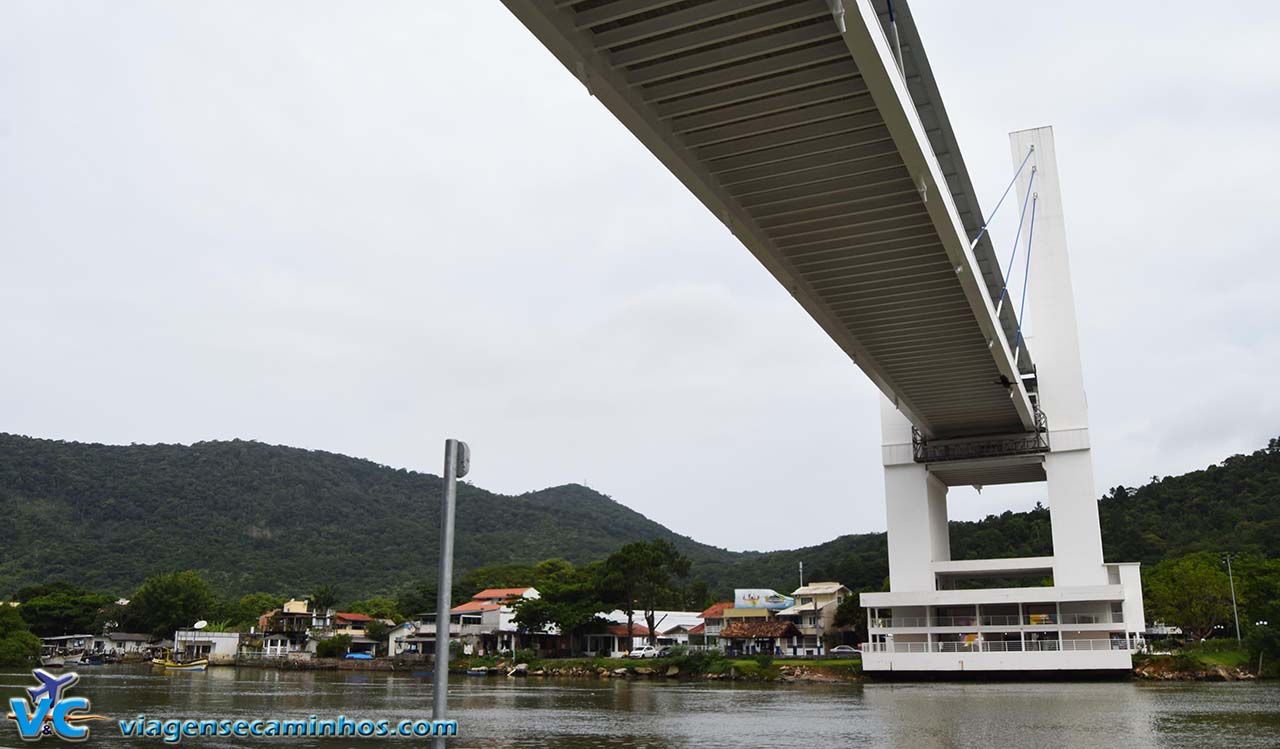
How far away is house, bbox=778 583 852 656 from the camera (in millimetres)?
55938

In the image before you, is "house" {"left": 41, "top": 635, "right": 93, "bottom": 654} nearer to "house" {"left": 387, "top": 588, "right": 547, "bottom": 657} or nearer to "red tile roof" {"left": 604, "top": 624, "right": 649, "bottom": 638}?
"house" {"left": 387, "top": 588, "right": 547, "bottom": 657}

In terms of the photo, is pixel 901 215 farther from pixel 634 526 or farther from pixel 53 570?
pixel 634 526

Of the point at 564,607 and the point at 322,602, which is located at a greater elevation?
the point at 322,602

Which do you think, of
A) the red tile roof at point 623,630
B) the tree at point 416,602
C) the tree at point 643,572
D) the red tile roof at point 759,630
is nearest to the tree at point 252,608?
the tree at point 416,602

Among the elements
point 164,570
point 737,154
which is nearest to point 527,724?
point 737,154

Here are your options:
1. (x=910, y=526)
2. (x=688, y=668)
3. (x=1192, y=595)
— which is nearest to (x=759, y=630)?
(x=688, y=668)

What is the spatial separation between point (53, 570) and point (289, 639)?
102ft

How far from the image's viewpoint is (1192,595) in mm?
46812

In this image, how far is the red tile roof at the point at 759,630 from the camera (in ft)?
181

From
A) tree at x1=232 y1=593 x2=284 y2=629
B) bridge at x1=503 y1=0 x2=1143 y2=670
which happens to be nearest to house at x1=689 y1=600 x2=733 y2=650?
bridge at x1=503 y1=0 x2=1143 y2=670

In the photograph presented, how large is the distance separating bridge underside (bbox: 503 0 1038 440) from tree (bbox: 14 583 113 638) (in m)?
67.1

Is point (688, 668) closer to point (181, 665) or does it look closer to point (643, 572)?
point (643, 572)

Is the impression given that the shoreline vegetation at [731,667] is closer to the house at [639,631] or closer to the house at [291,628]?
the house at [639,631]

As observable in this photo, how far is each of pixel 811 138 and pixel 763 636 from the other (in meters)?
45.1
